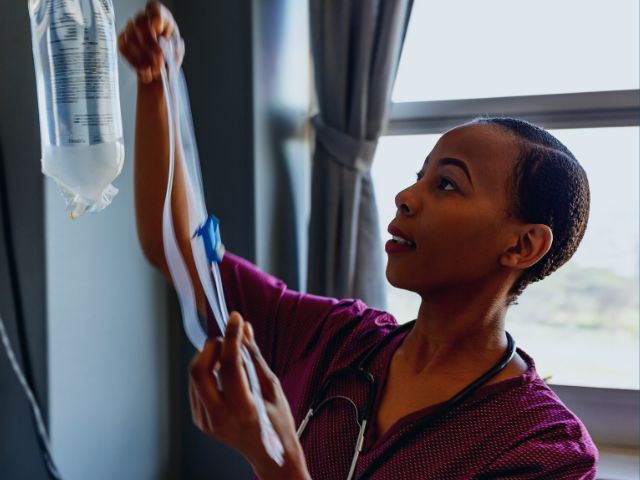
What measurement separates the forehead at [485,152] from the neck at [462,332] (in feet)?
0.60

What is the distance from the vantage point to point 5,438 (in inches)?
46.5

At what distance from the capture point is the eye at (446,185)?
0.97 metres

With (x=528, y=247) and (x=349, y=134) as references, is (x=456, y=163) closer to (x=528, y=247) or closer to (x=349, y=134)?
(x=528, y=247)

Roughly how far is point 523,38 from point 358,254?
68cm

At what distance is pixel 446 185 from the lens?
0.98 metres

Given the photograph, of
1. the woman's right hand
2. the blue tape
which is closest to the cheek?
the blue tape

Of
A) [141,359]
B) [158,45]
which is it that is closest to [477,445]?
[158,45]

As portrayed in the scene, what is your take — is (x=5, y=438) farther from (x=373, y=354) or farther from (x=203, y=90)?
Answer: (x=203, y=90)

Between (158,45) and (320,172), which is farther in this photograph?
(320,172)

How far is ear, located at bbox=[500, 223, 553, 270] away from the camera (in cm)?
96

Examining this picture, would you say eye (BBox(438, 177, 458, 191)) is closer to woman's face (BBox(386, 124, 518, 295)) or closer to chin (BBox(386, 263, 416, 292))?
woman's face (BBox(386, 124, 518, 295))

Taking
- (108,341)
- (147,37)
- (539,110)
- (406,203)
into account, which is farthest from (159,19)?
(539,110)

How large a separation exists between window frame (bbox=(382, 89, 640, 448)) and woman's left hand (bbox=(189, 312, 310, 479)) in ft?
3.34

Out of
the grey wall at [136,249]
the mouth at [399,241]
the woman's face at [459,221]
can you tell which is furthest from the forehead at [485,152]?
the grey wall at [136,249]
